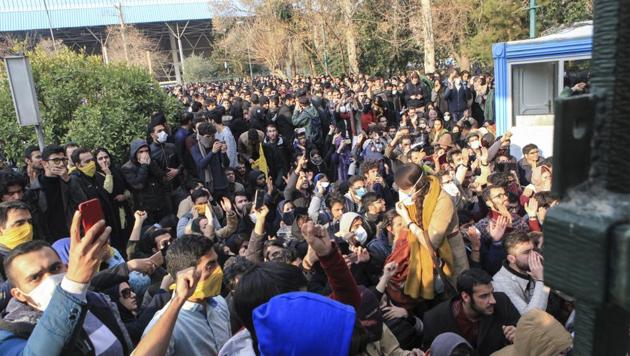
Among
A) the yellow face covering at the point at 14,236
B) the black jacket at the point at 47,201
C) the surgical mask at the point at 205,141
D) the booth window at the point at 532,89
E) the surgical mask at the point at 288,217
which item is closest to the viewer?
the yellow face covering at the point at 14,236

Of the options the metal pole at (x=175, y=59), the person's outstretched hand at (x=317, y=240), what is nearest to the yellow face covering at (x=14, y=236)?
the person's outstretched hand at (x=317, y=240)

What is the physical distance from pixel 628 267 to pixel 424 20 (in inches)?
686

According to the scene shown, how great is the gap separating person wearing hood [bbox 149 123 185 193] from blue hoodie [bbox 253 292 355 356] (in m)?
4.56

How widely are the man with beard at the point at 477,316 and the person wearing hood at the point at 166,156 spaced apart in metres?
3.78

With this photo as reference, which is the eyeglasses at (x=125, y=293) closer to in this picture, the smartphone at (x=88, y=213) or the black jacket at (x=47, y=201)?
the smartphone at (x=88, y=213)

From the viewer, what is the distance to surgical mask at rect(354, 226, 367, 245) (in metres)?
4.21

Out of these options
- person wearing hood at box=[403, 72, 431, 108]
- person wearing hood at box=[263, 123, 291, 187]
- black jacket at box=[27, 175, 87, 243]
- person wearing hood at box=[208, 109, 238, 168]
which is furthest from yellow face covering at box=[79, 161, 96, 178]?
person wearing hood at box=[403, 72, 431, 108]

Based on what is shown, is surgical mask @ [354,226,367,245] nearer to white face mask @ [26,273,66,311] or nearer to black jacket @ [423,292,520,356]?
black jacket @ [423,292,520,356]

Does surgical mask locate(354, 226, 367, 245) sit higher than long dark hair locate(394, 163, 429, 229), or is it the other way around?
long dark hair locate(394, 163, 429, 229)

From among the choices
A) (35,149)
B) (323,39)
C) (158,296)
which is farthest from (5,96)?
(323,39)

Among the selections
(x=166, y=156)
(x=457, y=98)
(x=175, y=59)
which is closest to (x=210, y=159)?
(x=166, y=156)

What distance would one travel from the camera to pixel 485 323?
298 centimetres

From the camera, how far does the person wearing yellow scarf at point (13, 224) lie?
3.16 meters

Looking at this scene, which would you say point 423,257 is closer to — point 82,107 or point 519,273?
point 519,273
